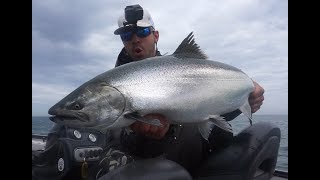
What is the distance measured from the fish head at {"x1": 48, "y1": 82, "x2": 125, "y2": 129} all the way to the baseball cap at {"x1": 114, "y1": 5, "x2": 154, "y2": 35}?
190 cm

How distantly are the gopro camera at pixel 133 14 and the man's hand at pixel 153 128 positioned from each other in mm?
2019

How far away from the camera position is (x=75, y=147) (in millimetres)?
4449

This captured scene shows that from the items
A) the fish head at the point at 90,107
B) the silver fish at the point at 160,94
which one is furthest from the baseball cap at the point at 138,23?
the fish head at the point at 90,107

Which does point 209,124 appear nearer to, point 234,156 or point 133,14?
point 234,156

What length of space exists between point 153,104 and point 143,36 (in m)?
2.00

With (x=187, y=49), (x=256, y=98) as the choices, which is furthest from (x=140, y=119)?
(x=256, y=98)

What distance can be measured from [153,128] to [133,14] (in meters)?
2.17

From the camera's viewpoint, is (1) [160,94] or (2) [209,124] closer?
(1) [160,94]

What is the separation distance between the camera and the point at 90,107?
3195 millimetres

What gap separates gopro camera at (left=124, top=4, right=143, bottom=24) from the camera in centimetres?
503

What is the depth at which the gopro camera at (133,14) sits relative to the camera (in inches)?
198

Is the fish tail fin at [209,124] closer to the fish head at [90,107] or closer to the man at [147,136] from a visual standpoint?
the man at [147,136]

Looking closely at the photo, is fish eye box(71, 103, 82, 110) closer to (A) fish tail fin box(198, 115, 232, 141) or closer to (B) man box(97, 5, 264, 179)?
(B) man box(97, 5, 264, 179)
